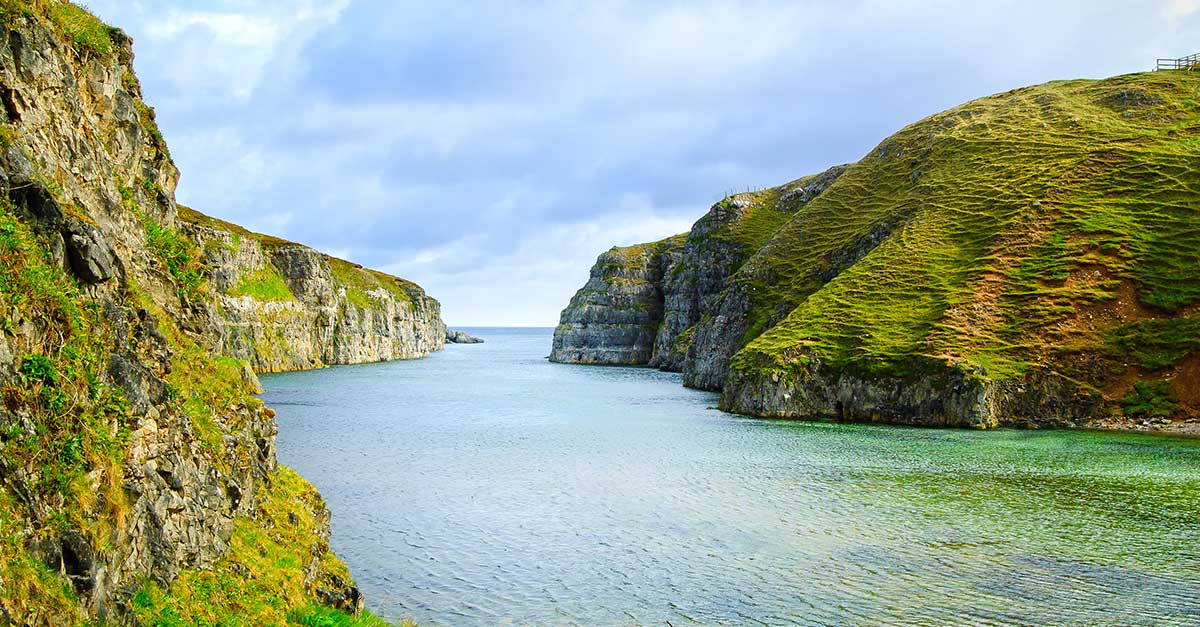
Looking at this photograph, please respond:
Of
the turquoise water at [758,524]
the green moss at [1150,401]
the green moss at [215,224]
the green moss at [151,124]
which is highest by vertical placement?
the green moss at [215,224]

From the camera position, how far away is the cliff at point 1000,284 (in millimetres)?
79688

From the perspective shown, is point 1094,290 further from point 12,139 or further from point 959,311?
point 12,139

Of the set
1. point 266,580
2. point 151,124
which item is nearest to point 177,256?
point 151,124

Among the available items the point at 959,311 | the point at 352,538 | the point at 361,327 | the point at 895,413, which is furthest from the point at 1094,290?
the point at 361,327

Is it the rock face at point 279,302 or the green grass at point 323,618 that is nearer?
the green grass at point 323,618

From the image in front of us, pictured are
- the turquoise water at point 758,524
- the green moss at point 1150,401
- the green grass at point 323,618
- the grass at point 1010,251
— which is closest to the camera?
the green grass at point 323,618

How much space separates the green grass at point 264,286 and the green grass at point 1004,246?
8897 cm

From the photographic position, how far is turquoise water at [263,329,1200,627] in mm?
26531

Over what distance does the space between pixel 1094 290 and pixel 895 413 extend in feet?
97.8

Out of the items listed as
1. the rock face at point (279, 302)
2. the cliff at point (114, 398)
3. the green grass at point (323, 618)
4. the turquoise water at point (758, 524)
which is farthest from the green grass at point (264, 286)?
the green grass at point (323, 618)

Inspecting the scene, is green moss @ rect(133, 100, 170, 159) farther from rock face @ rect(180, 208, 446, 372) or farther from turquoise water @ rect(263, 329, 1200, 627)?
rock face @ rect(180, 208, 446, 372)

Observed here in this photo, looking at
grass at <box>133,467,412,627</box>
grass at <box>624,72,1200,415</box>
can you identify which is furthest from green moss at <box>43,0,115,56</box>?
grass at <box>624,72,1200,415</box>

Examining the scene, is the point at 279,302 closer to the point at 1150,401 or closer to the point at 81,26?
the point at 1150,401

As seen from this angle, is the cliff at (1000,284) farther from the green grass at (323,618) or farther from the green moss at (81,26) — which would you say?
the green moss at (81,26)
